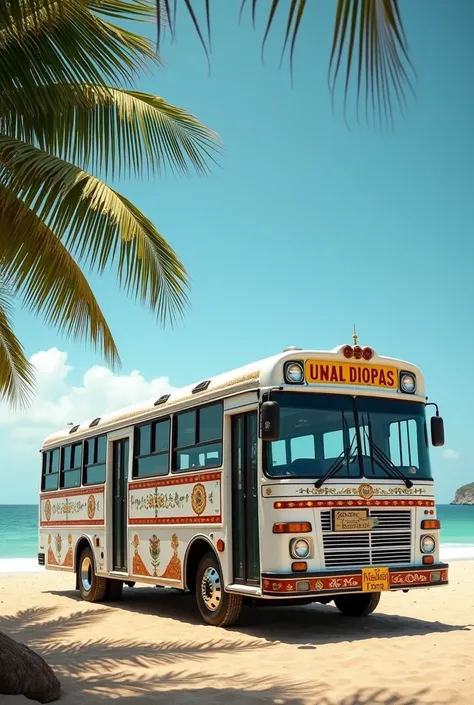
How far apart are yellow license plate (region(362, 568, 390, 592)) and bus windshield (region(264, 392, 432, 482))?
1066mm

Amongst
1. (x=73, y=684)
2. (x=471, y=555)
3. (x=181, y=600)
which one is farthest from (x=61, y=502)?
(x=471, y=555)

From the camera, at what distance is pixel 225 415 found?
35.4 ft

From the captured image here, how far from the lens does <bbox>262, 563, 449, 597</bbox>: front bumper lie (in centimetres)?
941

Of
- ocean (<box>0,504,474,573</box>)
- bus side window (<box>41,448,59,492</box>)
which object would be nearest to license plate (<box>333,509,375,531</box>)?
bus side window (<box>41,448,59,492</box>)

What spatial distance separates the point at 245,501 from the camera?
10320 mm

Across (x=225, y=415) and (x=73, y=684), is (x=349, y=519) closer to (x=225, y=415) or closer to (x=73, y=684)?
(x=225, y=415)

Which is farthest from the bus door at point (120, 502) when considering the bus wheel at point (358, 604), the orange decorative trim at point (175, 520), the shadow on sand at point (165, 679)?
the bus wheel at point (358, 604)

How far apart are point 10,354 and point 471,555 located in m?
22.6

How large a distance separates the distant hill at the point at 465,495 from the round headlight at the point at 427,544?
18672cm

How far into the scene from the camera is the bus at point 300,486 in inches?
383

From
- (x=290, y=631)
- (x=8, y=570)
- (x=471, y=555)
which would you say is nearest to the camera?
(x=290, y=631)

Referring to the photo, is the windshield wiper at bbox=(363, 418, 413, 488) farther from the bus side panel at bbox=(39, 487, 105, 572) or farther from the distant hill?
the distant hill

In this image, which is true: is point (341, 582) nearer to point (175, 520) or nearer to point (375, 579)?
point (375, 579)

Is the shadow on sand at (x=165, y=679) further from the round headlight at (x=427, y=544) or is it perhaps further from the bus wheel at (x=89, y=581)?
the bus wheel at (x=89, y=581)
